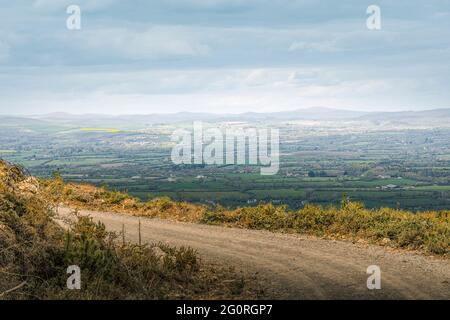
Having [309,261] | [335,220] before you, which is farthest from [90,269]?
[335,220]

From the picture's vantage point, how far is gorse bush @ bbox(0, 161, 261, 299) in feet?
38.6

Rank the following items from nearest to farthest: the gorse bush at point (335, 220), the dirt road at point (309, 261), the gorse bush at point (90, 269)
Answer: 1. the gorse bush at point (90, 269)
2. the dirt road at point (309, 261)
3. the gorse bush at point (335, 220)

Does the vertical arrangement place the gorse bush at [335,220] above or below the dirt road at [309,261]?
above

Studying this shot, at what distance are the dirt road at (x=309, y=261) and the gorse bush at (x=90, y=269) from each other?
47.3 inches

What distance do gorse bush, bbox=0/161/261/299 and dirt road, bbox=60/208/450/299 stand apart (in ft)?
3.94

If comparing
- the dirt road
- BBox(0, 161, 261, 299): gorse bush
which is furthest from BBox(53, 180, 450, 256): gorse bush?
BBox(0, 161, 261, 299): gorse bush

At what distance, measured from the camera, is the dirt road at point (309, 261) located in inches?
490

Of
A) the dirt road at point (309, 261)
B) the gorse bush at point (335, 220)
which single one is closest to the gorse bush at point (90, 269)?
the dirt road at point (309, 261)

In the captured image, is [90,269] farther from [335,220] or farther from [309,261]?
[335,220]

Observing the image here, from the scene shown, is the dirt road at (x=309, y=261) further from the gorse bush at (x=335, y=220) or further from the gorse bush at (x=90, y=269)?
the gorse bush at (x=90, y=269)

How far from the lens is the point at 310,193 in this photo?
217 ft

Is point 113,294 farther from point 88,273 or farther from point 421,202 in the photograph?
point 421,202

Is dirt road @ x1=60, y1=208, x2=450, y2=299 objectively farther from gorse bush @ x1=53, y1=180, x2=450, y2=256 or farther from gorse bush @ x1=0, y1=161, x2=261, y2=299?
gorse bush @ x1=0, y1=161, x2=261, y2=299
